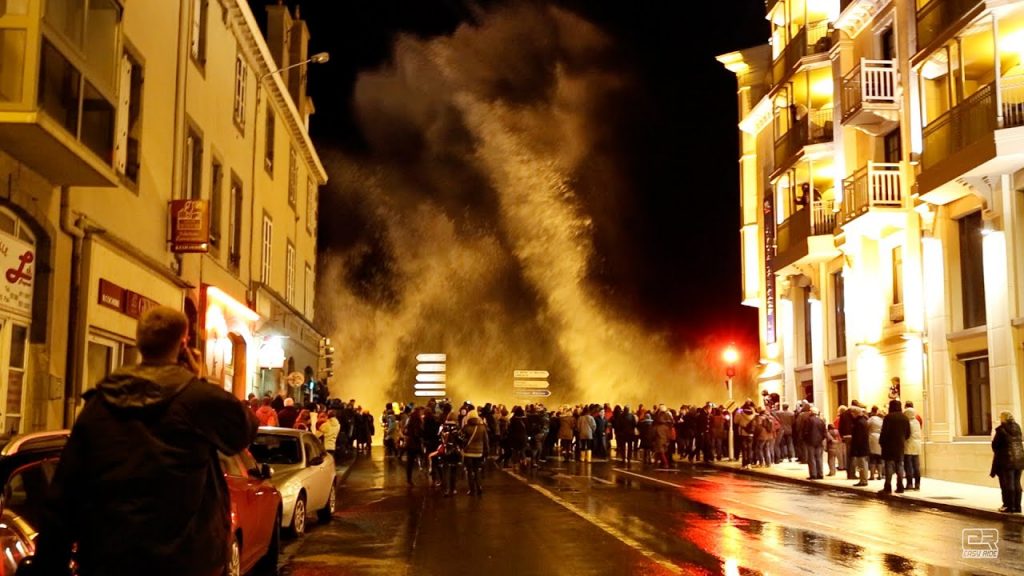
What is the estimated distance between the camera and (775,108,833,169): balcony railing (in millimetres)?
32812

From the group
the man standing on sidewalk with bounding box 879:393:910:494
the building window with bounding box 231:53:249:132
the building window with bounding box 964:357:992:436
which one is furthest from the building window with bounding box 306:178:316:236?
the man standing on sidewalk with bounding box 879:393:910:494

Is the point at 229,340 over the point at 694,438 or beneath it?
over

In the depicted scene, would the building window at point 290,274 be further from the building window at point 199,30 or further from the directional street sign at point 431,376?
the building window at point 199,30

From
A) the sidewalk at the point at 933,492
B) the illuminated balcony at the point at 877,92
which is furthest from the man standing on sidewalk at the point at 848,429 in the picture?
the illuminated balcony at the point at 877,92

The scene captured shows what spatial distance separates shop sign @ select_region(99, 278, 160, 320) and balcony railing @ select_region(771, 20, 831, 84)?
23.6m

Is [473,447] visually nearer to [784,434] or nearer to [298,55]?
[784,434]

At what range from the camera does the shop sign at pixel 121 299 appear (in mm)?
15492

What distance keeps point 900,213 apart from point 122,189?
19643 mm

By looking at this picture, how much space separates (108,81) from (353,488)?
10.6m

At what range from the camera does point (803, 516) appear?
15.6 m

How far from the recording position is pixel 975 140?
2186 centimetres

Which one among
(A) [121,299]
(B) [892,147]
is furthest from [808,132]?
(A) [121,299]

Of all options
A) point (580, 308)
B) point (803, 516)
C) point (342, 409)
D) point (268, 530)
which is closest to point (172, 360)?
point (268, 530)

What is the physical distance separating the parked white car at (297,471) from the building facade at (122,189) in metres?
3.02
